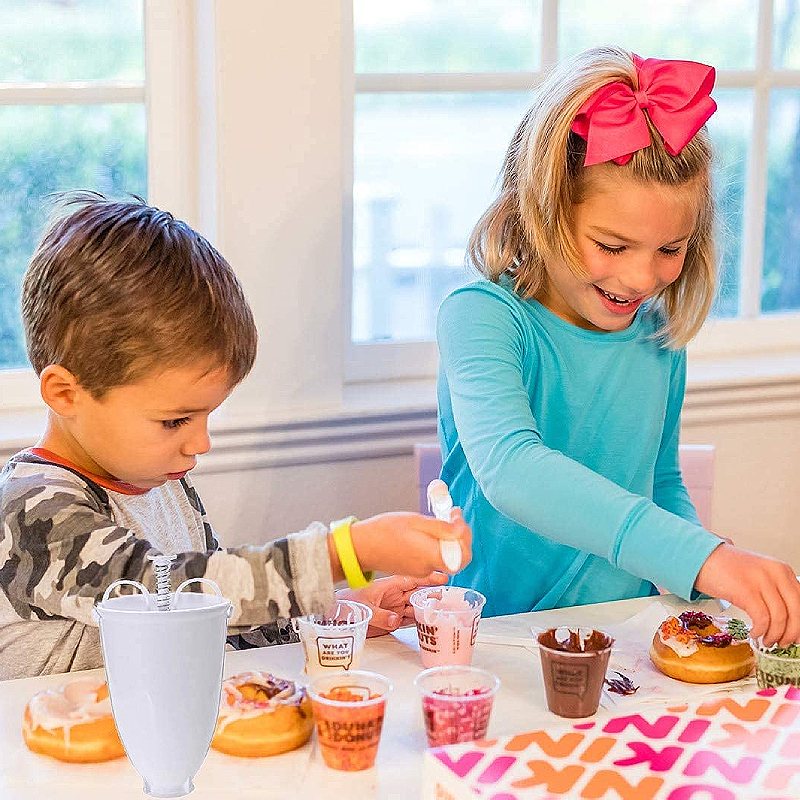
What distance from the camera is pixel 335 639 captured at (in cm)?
125

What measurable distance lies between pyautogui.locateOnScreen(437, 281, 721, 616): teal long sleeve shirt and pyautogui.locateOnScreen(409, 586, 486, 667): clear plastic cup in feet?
0.64

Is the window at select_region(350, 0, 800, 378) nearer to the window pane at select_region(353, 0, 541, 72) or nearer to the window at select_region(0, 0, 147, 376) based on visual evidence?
the window pane at select_region(353, 0, 541, 72)

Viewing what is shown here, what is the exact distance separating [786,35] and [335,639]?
1889mm

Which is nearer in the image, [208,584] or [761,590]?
[208,584]

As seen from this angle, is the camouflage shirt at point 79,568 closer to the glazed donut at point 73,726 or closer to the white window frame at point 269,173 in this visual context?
the glazed donut at point 73,726

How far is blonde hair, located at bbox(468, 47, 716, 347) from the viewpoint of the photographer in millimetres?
1578

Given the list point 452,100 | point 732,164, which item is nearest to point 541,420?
point 452,100

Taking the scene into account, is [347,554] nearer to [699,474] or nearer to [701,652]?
[701,652]

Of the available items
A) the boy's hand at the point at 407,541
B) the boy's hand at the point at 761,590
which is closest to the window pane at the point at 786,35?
the boy's hand at the point at 761,590

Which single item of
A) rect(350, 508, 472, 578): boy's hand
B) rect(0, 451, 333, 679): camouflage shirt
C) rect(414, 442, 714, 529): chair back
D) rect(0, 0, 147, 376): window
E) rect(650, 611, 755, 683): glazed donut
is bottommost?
rect(414, 442, 714, 529): chair back

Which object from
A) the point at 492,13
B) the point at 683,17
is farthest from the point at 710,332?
the point at 492,13

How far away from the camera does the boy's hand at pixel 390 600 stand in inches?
54.7

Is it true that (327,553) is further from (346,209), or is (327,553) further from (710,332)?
(710,332)

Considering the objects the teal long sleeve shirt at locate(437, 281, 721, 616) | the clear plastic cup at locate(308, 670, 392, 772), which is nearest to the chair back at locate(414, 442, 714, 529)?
the teal long sleeve shirt at locate(437, 281, 721, 616)
